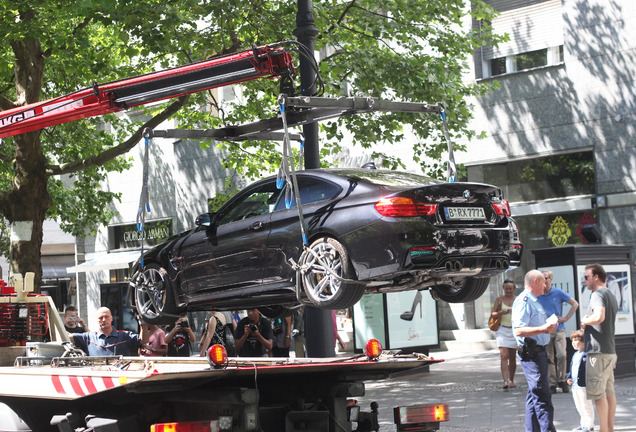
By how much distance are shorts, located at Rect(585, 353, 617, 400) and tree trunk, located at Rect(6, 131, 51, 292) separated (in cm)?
832

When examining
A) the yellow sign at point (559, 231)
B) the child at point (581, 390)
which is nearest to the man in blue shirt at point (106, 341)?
the child at point (581, 390)

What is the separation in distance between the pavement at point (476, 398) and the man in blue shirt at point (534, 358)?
1.32 metres

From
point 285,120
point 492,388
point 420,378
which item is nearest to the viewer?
point 285,120

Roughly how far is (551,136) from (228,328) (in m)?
11.8

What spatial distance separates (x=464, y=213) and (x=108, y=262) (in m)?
22.3

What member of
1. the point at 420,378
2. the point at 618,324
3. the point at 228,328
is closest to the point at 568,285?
the point at 618,324

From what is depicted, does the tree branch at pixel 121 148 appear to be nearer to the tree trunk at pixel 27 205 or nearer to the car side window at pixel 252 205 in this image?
the tree trunk at pixel 27 205

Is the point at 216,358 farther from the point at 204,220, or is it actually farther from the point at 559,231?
the point at 559,231

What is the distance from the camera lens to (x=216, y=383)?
252 inches

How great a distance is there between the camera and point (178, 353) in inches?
410

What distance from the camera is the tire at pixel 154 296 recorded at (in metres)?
8.01

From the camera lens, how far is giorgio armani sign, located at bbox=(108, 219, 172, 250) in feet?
89.9

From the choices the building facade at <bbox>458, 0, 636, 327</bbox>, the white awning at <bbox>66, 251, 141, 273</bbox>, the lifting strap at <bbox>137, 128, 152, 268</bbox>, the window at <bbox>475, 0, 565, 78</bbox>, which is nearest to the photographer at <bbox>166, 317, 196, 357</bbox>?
the lifting strap at <bbox>137, 128, 152, 268</bbox>

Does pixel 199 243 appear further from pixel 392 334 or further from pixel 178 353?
pixel 392 334
